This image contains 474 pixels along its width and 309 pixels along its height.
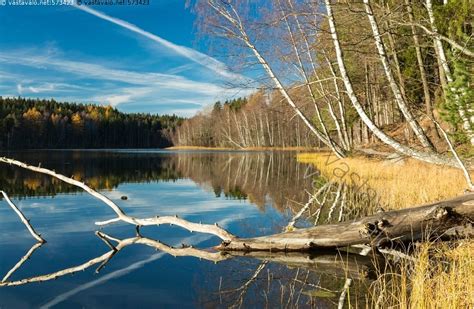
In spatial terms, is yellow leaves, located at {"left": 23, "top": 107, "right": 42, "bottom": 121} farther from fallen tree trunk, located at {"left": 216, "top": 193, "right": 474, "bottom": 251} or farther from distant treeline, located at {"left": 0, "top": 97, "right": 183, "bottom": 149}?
fallen tree trunk, located at {"left": 216, "top": 193, "right": 474, "bottom": 251}

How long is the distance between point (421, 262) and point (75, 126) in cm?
10916

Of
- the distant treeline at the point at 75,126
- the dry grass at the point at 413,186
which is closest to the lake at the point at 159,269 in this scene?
the dry grass at the point at 413,186

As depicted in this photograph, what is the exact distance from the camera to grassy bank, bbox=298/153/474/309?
3719 millimetres

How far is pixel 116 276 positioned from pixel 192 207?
638 cm

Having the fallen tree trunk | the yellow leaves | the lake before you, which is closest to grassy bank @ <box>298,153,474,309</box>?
the fallen tree trunk

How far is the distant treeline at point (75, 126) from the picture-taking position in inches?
3735

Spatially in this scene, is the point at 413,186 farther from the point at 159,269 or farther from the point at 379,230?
the point at 159,269

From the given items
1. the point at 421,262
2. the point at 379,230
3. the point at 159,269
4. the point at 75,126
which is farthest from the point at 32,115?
the point at 421,262

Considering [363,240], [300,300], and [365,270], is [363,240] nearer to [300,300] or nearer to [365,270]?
[365,270]

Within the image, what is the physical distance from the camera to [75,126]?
10619 cm

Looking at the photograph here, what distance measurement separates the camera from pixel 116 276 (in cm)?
572

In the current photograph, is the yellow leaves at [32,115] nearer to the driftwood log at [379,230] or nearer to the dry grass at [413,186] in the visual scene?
the dry grass at [413,186]

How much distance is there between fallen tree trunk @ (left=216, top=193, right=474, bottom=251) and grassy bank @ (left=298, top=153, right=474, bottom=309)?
0.27 m

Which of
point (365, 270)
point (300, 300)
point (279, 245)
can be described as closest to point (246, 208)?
point (279, 245)
